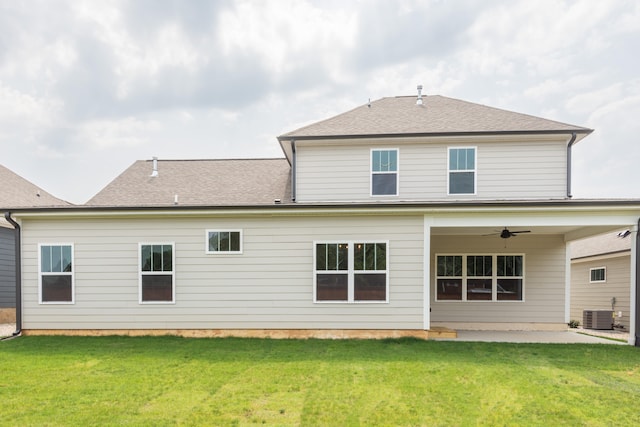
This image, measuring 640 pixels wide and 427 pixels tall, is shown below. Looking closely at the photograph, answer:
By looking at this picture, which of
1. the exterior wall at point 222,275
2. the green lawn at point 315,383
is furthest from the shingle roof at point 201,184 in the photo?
the green lawn at point 315,383

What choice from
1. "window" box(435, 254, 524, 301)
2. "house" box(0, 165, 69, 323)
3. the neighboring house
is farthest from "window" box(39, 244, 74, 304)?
the neighboring house

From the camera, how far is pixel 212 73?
12.0m

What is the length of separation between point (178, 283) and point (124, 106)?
8.98 metres

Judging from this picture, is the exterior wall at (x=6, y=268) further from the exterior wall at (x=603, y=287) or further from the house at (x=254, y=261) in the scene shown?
the exterior wall at (x=603, y=287)

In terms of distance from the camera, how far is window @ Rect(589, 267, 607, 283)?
1402 cm

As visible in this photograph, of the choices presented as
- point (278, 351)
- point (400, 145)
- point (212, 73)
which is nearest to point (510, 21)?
point (400, 145)

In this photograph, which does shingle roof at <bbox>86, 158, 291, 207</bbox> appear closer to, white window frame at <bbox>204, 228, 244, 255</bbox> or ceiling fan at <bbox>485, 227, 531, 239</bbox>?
white window frame at <bbox>204, 228, 244, 255</bbox>

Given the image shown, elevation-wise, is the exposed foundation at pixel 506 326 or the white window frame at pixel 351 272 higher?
the white window frame at pixel 351 272

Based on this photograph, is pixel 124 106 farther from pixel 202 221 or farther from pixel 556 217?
pixel 556 217

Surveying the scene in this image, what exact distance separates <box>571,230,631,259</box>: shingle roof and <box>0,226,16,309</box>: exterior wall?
63.9 ft

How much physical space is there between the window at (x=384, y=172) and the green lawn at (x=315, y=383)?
13.8 ft

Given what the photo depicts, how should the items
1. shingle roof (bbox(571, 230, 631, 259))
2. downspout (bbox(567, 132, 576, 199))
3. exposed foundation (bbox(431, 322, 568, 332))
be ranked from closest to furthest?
downspout (bbox(567, 132, 576, 199)) < exposed foundation (bbox(431, 322, 568, 332)) < shingle roof (bbox(571, 230, 631, 259))

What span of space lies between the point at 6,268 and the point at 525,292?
53.1 ft

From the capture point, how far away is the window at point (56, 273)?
8891 millimetres
